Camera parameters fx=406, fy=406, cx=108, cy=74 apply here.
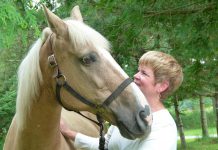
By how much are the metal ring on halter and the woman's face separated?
18.6 inches

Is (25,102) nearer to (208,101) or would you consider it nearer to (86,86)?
(86,86)

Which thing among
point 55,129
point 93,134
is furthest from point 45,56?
point 93,134

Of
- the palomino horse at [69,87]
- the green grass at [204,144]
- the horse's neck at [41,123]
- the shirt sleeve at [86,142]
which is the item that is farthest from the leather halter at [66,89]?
the green grass at [204,144]

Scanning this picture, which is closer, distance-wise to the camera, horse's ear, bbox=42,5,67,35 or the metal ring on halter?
horse's ear, bbox=42,5,67,35

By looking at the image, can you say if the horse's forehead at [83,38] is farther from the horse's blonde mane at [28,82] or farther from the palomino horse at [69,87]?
the horse's blonde mane at [28,82]

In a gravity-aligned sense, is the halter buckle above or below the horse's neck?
above

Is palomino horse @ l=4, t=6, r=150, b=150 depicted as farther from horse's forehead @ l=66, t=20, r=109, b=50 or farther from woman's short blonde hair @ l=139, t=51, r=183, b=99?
woman's short blonde hair @ l=139, t=51, r=183, b=99

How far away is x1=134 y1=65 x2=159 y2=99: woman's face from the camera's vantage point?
103 inches

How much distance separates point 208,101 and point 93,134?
1104 inches

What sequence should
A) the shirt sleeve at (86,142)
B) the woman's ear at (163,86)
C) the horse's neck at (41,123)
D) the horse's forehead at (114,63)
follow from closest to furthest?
the horse's forehead at (114,63)
the woman's ear at (163,86)
the horse's neck at (41,123)
the shirt sleeve at (86,142)

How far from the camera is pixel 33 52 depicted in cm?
281

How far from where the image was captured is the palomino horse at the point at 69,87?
8.16 ft

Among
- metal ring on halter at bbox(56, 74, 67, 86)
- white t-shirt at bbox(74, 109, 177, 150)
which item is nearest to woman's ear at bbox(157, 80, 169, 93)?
white t-shirt at bbox(74, 109, 177, 150)

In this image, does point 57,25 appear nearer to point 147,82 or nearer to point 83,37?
point 83,37
